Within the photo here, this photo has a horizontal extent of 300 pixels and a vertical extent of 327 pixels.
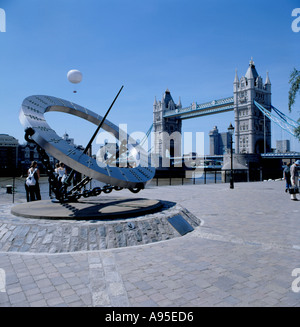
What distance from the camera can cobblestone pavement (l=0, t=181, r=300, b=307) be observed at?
2727 mm

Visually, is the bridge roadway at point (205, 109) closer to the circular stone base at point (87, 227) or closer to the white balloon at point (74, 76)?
the white balloon at point (74, 76)

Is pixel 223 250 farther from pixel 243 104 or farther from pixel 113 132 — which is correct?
pixel 243 104

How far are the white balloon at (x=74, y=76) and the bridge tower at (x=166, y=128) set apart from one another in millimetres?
66045

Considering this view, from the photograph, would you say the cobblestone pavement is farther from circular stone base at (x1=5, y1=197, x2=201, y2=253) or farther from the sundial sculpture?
the sundial sculpture

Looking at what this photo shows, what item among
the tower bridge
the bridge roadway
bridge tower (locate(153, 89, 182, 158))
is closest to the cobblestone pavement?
the tower bridge

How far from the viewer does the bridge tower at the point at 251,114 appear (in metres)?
58.0

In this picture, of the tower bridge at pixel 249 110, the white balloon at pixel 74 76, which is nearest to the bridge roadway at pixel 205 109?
the tower bridge at pixel 249 110

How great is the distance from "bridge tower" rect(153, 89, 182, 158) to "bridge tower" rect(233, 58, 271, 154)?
59.1ft

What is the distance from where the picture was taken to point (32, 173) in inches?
316

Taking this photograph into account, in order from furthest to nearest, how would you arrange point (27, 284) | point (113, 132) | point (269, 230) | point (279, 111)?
point (279, 111) → point (113, 132) → point (269, 230) → point (27, 284)

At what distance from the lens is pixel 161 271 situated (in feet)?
11.3
